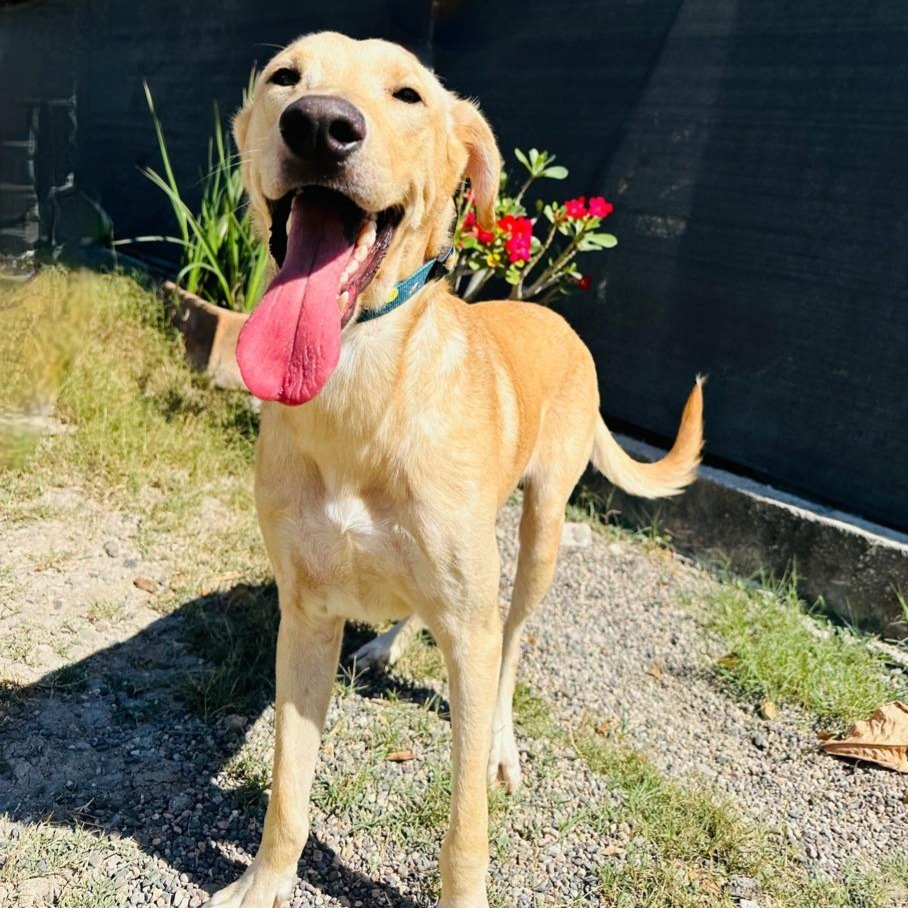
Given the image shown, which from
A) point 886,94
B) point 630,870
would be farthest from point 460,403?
point 886,94

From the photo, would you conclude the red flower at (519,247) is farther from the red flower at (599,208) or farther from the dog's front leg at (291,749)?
the dog's front leg at (291,749)

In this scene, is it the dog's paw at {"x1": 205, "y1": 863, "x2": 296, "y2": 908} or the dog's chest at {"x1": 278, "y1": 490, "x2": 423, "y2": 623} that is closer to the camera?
the dog's chest at {"x1": 278, "y1": 490, "x2": 423, "y2": 623}

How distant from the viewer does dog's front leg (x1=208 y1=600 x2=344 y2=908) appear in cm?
233

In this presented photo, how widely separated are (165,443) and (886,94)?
403 centimetres

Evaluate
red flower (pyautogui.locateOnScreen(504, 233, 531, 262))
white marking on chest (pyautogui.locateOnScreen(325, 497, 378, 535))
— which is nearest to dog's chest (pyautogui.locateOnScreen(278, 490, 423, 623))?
white marking on chest (pyautogui.locateOnScreen(325, 497, 378, 535))

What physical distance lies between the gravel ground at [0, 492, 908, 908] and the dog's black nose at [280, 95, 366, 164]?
191cm

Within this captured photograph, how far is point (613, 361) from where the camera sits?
5375 millimetres

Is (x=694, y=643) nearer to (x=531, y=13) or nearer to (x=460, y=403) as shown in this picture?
(x=460, y=403)

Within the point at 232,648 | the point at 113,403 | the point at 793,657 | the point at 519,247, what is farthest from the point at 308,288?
the point at 113,403

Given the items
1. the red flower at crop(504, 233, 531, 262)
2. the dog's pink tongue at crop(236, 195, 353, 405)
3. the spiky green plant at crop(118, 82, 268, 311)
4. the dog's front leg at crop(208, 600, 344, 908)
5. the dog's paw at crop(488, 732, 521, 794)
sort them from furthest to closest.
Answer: the spiky green plant at crop(118, 82, 268, 311)
the red flower at crop(504, 233, 531, 262)
the dog's paw at crop(488, 732, 521, 794)
the dog's front leg at crop(208, 600, 344, 908)
the dog's pink tongue at crop(236, 195, 353, 405)

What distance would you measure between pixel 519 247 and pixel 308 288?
2.82 meters

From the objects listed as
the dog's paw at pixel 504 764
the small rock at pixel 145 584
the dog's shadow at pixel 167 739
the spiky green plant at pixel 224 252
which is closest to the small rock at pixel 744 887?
the dog's paw at pixel 504 764

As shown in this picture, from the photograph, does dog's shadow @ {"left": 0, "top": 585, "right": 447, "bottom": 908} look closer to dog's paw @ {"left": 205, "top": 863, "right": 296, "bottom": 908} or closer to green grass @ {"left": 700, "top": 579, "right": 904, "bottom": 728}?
dog's paw @ {"left": 205, "top": 863, "right": 296, "bottom": 908}

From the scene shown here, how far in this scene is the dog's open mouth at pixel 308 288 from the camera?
1.99 meters
